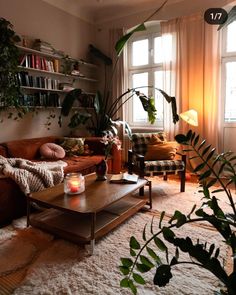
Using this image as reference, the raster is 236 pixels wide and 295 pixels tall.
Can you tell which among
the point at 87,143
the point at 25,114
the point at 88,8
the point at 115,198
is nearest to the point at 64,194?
the point at 115,198

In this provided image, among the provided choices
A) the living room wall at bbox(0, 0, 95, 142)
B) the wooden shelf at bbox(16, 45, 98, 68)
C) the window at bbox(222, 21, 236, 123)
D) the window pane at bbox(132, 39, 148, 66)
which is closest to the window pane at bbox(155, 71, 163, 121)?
the window pane at bbox(132, 39, 148, 66)

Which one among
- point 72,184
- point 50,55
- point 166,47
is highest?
point 166,47

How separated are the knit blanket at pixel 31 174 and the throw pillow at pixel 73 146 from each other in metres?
0.72

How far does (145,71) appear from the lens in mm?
4688

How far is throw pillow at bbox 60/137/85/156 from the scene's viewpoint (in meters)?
3.69

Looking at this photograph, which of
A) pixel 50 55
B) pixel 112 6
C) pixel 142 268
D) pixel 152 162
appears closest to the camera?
pixel 142 268

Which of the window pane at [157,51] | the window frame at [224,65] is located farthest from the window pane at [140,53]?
the window frame at [224,65]

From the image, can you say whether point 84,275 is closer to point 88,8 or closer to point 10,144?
point 10,144

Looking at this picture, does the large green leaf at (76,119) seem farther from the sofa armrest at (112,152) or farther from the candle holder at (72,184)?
the candle holder at (72,184)

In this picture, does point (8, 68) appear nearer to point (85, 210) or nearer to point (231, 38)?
point (85, 210)

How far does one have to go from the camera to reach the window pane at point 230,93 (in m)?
3.85

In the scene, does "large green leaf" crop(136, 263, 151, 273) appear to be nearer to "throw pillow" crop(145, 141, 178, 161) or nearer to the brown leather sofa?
the brown leather sofa

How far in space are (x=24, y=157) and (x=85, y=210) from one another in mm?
1909

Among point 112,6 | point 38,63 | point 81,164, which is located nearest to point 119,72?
point 112,6
